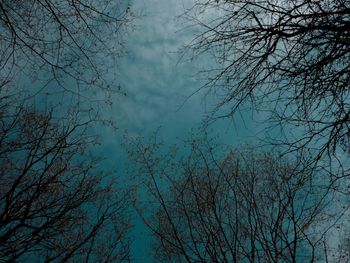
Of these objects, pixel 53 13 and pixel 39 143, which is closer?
pixel 53 13

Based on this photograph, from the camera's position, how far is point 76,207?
18.4 feet

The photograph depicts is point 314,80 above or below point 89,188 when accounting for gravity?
below

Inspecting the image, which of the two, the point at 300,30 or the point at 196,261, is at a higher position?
the point at 300,30

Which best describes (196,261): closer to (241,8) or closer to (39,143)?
(241,8)

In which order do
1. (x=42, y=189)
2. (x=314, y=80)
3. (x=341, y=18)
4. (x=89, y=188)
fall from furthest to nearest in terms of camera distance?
(x=89, y=188), (x=42, y=189), (x=314, y=80), (x=341, y=18)

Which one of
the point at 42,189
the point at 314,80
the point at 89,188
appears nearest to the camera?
the point at 314,80

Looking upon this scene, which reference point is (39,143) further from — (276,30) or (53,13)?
(276,30)

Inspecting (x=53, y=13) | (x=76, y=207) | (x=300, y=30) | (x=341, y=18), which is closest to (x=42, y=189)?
(x=76, y=207)

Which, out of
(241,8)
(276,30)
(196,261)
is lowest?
(196,261)

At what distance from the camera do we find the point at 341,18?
10.5ft

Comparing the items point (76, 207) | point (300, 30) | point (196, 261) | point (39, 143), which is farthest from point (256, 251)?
point (39, 143)

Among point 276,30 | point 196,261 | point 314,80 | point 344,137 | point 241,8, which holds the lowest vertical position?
point 196,261

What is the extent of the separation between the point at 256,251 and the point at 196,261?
28.5 inches

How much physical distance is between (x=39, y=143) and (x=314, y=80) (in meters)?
4.22
